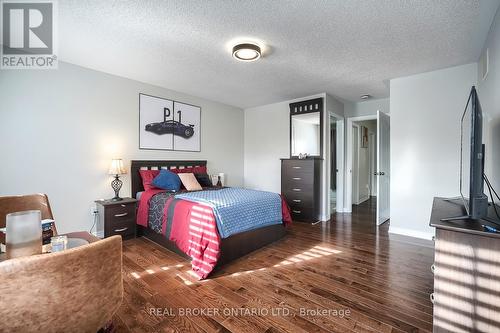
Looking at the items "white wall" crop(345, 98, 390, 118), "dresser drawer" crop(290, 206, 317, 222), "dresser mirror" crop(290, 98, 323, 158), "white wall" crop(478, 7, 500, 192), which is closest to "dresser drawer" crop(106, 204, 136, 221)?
"dresser drawer" crop(290, 206, 317, 222)

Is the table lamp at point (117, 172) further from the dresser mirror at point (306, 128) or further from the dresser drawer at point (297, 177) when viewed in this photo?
the dresser mirror at point (306, 128)

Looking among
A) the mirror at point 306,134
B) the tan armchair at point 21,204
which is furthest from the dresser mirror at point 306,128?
the tan armchair at point 21,204

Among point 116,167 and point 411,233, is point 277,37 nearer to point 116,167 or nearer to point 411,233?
point 116,167

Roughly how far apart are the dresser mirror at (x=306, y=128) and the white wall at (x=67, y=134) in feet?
8.97

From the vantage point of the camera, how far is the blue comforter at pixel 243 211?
2453mm

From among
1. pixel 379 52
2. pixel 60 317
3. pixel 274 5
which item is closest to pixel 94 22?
pixel 274 5

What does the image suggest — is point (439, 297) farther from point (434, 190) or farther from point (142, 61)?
point (142, 61)

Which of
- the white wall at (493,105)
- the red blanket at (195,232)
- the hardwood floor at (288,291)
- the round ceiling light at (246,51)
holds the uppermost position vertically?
the round ceiling light at (246,51)

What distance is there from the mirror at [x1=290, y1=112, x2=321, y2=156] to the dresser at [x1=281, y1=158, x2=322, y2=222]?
0.37 metres

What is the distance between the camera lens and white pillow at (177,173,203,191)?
3.82m

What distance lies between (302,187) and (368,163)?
150 inches

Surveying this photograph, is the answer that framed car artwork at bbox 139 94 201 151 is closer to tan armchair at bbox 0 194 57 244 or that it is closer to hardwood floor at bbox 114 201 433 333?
hardwood floor at bbox 114 201 433 333

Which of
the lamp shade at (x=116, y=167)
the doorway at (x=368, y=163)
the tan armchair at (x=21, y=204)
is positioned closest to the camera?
the tan armchair at (x=21, y=204)

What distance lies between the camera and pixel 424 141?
3.39 meters
